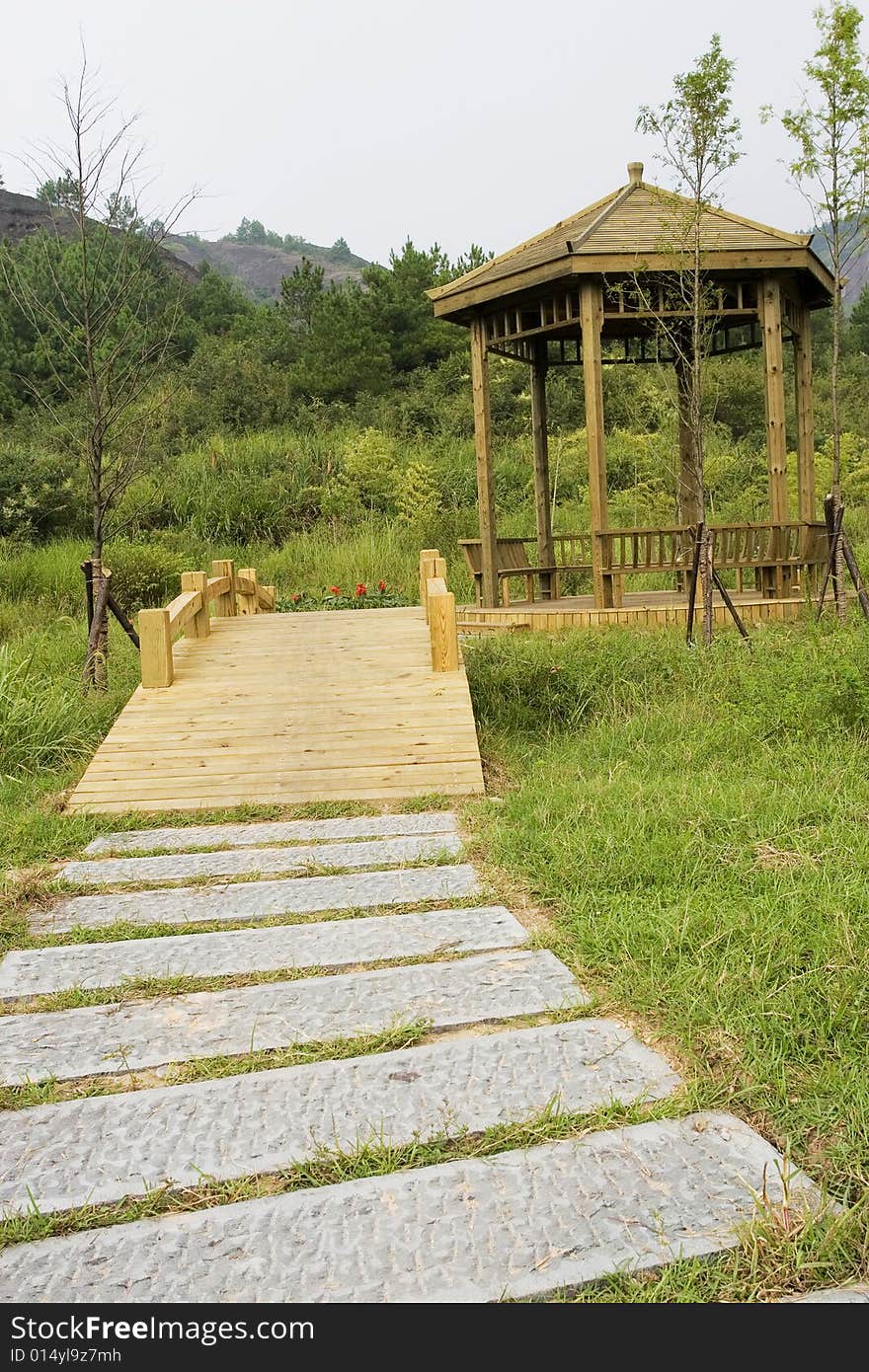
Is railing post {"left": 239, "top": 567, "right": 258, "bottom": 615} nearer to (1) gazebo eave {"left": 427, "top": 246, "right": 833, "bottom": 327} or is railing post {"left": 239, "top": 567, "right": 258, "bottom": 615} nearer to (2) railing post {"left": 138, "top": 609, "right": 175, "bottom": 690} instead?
(1) gazebo eave {"left": 427, "top": 246, "right": 833, "bottom": 327}

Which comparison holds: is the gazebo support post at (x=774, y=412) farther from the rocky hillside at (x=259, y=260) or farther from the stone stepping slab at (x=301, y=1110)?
the rocky hillside at (x=259, y=260)

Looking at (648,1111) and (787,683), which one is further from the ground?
(787,683)

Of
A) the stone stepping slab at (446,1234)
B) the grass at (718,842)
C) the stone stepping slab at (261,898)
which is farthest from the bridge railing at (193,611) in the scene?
the stone stepping slab at (446,1234)

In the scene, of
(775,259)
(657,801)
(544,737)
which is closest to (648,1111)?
(657,801)

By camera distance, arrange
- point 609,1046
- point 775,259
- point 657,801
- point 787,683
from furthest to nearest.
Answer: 1. point 775,259
2. point 787,683
3. point 657,801
4. point 609,1046

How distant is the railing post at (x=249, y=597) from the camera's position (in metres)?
10.7

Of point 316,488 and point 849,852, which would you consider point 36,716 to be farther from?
point 316,488

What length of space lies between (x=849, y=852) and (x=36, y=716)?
4762 mm

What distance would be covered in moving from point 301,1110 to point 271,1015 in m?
0.55

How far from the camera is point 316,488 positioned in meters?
16.4

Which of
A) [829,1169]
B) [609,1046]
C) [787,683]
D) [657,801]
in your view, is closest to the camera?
[829,1169]

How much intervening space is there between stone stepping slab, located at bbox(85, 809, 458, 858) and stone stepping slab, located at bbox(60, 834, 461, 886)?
11cm

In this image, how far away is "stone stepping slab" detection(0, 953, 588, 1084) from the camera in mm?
2742

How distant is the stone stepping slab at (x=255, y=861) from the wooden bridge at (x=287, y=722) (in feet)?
2.69
